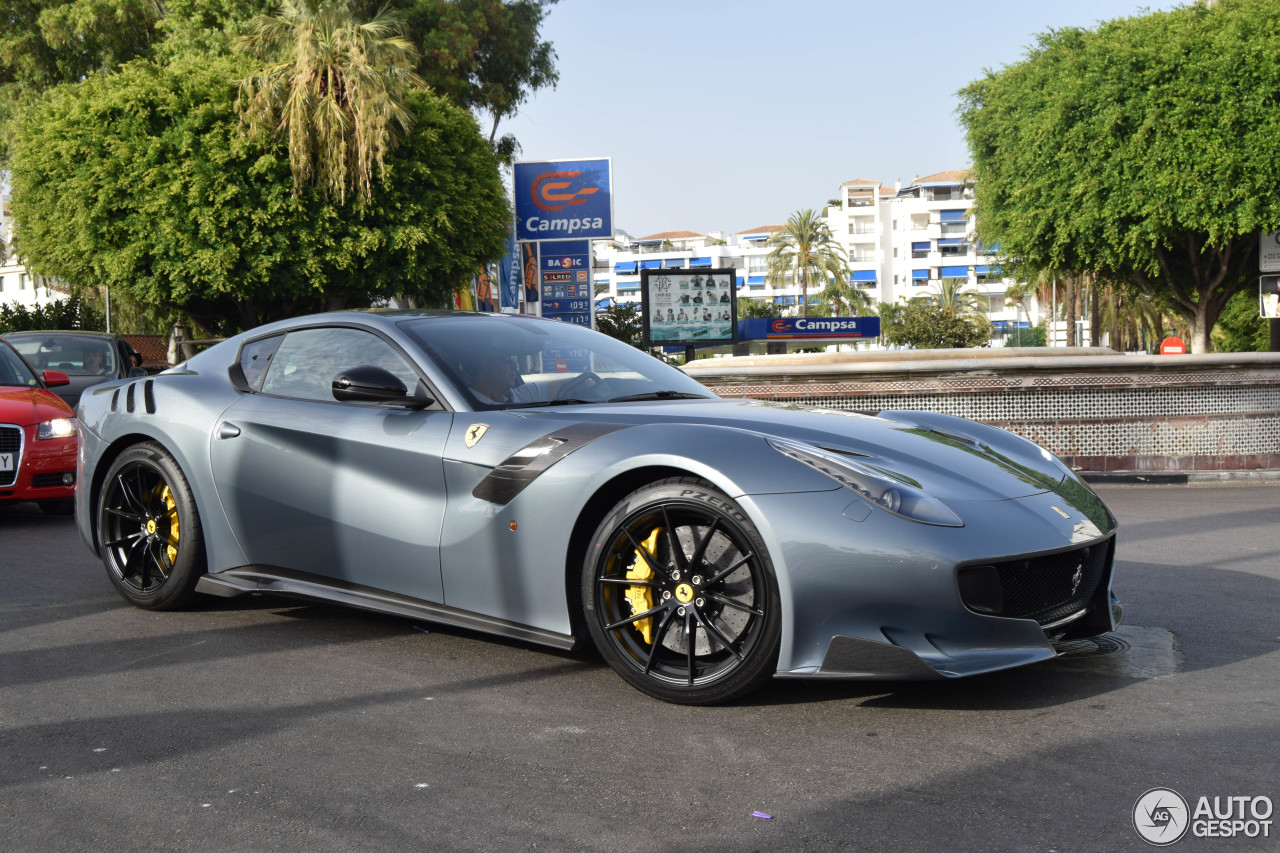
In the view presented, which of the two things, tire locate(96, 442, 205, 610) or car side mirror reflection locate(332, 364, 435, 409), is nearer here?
Result: car side mirror reflection locate(332, 364, 435, 409)

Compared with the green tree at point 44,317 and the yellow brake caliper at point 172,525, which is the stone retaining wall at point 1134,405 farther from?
the green tree at point 44,317

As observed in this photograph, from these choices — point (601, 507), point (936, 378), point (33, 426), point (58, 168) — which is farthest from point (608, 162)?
point (601, 507)

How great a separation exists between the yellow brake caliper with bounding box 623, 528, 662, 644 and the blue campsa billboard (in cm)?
2204

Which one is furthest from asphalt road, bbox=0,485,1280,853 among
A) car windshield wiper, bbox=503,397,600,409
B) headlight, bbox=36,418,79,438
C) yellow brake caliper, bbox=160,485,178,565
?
headlight, bbox=36,418,79,438

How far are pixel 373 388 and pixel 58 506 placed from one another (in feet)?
20.1

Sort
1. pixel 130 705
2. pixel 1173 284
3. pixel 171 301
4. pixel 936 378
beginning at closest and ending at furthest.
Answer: pixel 130 705 → pixel 936 378 → pixel 171 301 → pixel 1173 284

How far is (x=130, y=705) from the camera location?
379cm

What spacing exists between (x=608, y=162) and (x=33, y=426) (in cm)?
1843

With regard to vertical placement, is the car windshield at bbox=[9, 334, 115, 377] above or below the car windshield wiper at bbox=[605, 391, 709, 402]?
above

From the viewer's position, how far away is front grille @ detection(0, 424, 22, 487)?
27.0 feet

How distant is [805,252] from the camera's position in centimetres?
8169

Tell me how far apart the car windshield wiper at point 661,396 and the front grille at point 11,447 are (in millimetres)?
5676

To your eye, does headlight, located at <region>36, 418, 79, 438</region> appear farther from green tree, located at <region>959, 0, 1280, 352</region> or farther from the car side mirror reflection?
green tree, located at <region>959, 0, 1280, 352</region>

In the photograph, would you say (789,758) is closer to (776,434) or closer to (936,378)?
(776,434)
